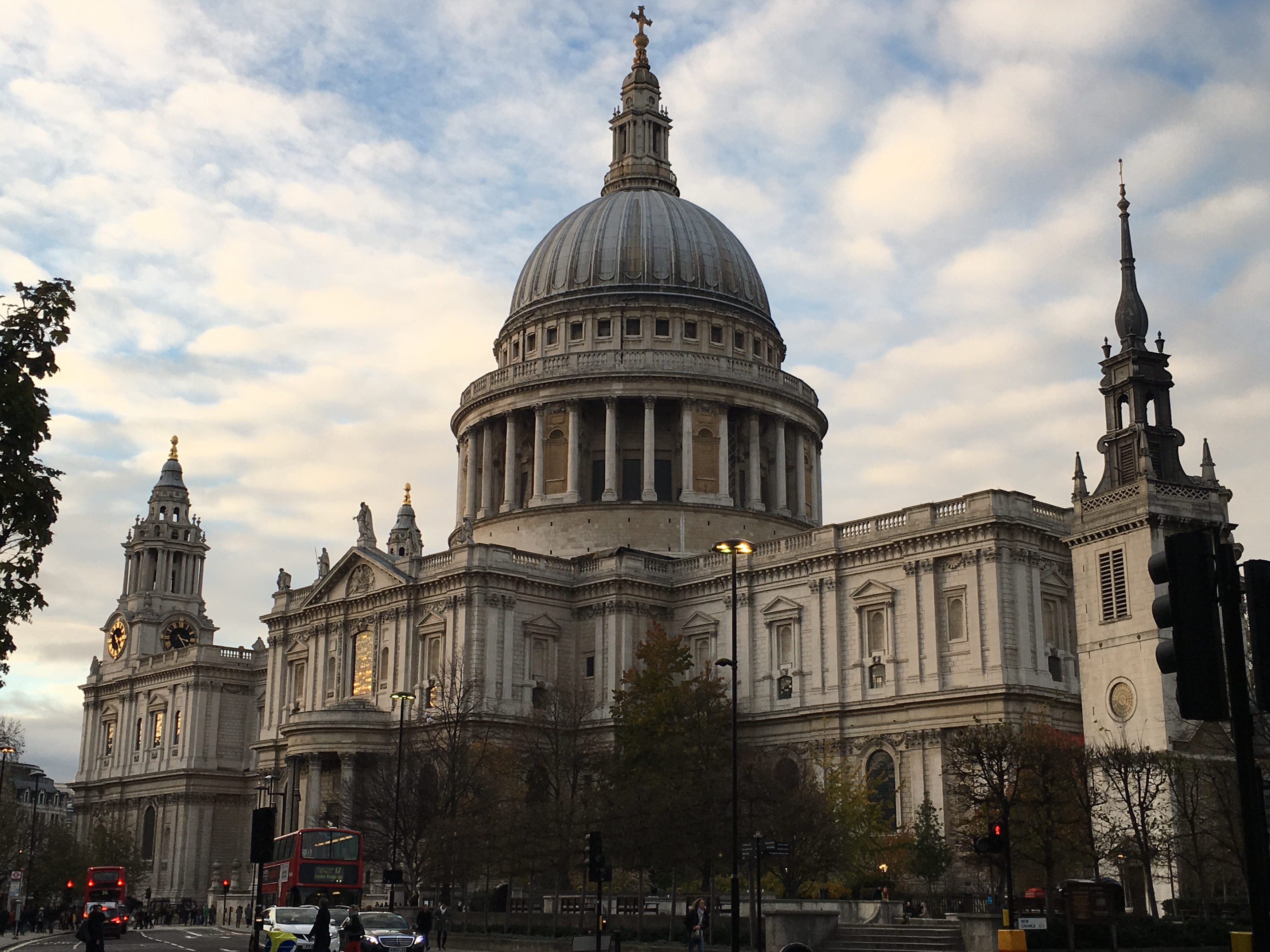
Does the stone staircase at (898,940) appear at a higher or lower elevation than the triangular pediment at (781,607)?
lower

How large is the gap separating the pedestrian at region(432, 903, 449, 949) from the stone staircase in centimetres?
1459

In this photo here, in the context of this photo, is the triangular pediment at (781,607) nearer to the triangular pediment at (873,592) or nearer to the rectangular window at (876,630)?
the triangular pediment at (873,592)

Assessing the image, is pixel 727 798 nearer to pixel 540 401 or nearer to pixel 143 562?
pixel 540 401

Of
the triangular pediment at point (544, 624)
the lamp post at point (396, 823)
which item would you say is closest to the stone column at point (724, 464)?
the triangular pediment at point (544, 624)

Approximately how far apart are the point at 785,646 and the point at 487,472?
96.2ft

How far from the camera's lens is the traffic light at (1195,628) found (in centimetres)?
1134

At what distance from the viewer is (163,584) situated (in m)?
126

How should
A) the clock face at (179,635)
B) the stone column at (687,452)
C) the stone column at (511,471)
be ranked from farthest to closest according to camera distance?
the clock face at (179,635) < the stone column at (511,471) < the stone column at (687,452)

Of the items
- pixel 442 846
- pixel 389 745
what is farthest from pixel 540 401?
pixel 442 846

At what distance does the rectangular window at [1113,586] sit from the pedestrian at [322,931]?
32041mm

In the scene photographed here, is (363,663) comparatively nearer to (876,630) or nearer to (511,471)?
(511,471)

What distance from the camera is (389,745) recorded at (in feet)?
262

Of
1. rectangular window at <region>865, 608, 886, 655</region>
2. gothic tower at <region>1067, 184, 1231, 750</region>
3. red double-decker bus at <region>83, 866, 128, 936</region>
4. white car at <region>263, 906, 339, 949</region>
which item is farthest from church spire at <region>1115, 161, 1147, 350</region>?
red double-decker bus at <region>83, 866, 128, 936</region>

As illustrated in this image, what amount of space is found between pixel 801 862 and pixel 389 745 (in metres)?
30.4
